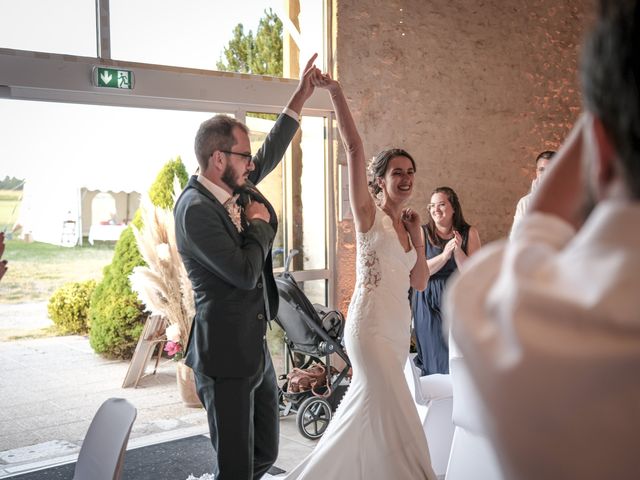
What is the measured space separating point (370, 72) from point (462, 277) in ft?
20.7

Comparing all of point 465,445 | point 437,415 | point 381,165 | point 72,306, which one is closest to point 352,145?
point 381,165

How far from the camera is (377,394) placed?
3.73 meters

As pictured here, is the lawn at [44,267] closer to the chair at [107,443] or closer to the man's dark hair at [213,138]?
the man's dark hair at [213,138]

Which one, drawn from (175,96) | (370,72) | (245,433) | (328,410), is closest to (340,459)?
(245,433)

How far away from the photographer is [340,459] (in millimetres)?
3703

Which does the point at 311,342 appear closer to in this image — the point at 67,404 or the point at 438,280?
the point at 438,280

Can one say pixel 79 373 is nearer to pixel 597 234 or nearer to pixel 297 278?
pixel 297 278

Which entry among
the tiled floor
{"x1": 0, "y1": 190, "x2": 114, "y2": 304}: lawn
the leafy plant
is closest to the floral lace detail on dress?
the tiled floor

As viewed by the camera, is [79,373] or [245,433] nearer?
[245,433]

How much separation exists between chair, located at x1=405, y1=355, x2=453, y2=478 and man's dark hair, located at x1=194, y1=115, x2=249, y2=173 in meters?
1.78

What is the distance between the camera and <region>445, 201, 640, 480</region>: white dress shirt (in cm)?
81

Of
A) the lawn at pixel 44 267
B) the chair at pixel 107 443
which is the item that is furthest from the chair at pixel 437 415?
the lawn at pixel 44 267

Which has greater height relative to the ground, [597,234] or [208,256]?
[597,234]

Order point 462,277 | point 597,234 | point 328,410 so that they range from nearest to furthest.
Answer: point 597,234 → point 462,277 → point 328,410
